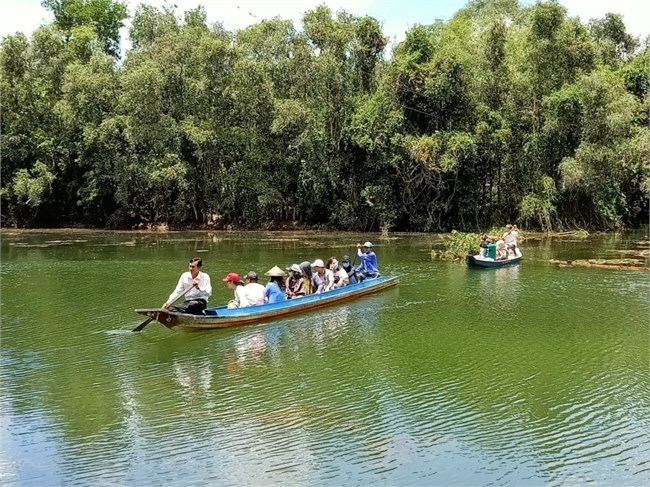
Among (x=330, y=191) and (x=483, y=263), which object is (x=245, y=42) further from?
(x=483, y=263)

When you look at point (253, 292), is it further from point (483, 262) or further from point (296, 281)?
point (483, 262)

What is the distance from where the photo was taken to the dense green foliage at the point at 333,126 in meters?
35.1

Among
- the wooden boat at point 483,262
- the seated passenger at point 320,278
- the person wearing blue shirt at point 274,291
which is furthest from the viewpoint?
the wooden boat at point 483,262

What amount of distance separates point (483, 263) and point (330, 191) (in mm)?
18092

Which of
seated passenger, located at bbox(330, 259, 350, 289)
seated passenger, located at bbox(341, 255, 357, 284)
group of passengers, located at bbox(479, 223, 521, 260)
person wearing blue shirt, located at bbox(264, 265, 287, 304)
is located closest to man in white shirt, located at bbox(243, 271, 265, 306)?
person wearing blue shirt, located at bbox(264, 265, 287, 304)

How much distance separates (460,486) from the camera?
20.7ft

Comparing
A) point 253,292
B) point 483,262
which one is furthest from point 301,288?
point 483,262

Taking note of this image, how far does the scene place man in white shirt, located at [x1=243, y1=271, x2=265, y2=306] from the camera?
13258 millimetres

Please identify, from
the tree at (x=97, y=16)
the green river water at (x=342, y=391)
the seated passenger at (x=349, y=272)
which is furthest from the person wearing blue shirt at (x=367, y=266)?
the tree at (x=97, y=16)

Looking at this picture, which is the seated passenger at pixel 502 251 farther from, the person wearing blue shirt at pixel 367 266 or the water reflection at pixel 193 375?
the water reflection at pixel 193 375

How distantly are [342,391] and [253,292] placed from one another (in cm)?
463

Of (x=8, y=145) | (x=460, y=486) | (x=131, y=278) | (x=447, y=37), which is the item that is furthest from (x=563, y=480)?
(x=8, y=145)

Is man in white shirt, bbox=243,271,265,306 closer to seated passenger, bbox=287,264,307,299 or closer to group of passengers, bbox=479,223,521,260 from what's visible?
seated passenger, bbox=287,264,307,299

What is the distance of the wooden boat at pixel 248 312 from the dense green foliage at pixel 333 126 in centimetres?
1972
